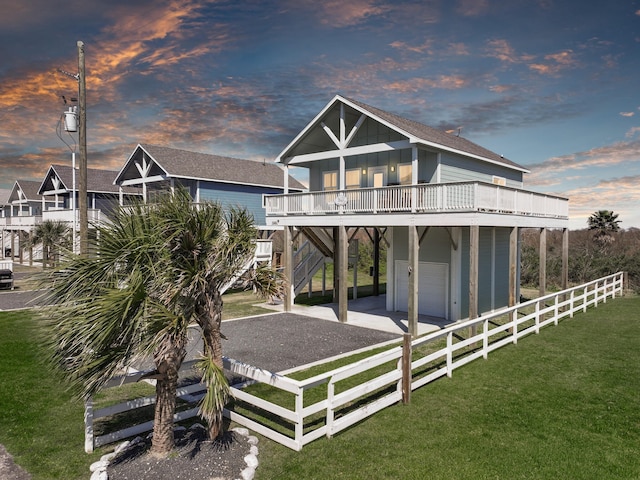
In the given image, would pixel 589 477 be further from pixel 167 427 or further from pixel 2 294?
pixel 2 294

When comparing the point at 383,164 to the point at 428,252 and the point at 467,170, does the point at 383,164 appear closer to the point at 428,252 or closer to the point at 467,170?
the point at 467,170

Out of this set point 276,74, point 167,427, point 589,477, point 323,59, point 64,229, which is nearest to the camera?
point 589,477

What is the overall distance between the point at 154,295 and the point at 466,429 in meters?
5.68

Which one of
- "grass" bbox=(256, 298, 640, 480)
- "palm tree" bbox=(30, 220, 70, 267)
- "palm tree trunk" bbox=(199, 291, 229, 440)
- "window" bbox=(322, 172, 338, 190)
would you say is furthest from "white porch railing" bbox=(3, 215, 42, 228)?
"grass" bbox=(256, 298, 640, 480)

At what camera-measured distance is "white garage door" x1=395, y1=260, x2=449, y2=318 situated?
17.3 m

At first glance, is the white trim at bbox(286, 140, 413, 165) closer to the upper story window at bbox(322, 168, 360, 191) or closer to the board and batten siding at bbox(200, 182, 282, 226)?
the upper story window at bbox(322, 168, 360, 191)

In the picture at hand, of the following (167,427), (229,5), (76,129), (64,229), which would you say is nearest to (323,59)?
(229,5)

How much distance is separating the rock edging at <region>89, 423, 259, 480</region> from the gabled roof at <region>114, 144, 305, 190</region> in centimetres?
2046

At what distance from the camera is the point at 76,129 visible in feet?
43.9

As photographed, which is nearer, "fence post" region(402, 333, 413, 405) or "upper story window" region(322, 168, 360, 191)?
"fence post" region(402, 333, 413, 405)

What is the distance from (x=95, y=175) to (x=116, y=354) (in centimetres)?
3781

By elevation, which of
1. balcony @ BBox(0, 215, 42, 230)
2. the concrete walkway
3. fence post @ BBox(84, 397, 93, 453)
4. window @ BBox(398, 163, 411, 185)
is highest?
window @ BBox(398, 163, 411, 185)

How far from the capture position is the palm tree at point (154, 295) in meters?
5.42

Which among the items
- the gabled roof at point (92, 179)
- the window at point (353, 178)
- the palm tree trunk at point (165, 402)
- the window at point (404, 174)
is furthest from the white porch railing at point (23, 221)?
the palm tree trunk at point (165, 402)
